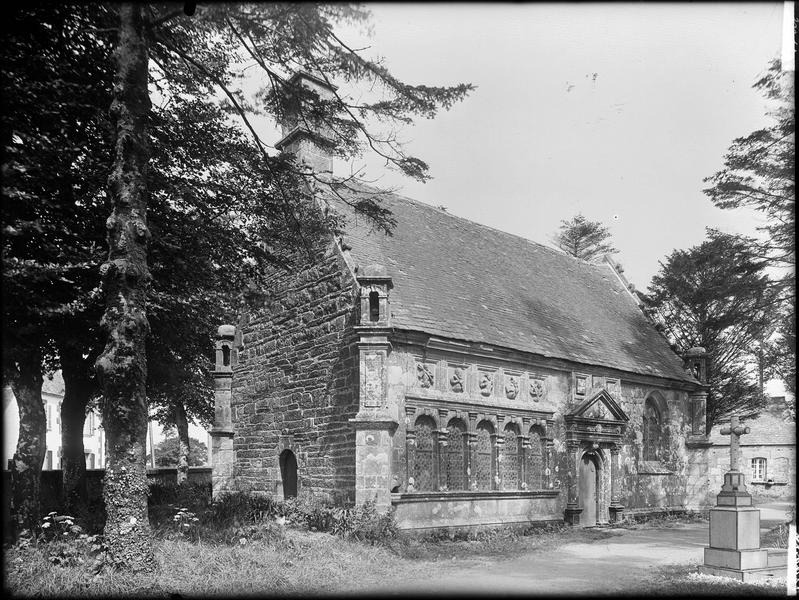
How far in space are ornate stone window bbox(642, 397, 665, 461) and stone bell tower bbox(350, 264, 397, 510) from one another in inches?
434

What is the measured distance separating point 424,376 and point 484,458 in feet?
9.06

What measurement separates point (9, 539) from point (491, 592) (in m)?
8.02

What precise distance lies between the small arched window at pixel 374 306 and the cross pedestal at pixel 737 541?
713 cm

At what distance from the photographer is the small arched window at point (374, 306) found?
14.4m

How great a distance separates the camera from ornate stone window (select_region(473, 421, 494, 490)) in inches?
632

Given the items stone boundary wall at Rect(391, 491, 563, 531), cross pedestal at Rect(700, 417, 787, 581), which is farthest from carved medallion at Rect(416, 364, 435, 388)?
cross pedestal at Rect(700, 417, 787, 581)

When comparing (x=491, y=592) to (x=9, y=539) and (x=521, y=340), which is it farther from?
(x=521, y=340)

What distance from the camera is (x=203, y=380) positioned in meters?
29.8

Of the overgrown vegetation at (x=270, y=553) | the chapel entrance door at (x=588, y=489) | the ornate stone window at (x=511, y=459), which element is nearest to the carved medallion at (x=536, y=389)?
the ornate stone window at (x=511, y=459)

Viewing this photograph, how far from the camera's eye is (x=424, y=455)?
592 inches

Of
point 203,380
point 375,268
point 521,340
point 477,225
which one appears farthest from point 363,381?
point 203,380

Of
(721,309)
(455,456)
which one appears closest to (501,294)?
(455,456)

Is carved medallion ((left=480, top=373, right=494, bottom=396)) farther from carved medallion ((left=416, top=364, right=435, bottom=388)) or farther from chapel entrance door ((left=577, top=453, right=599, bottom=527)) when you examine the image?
chapel entrance door ((left=577, top=453, right=599, bottom=527))

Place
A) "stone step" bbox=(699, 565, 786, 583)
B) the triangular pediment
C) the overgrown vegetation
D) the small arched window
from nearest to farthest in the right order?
the overgrown vegetation < "stone step" bbox=(699, 565, 786, 583) < the small arched window < the triangular pediment
